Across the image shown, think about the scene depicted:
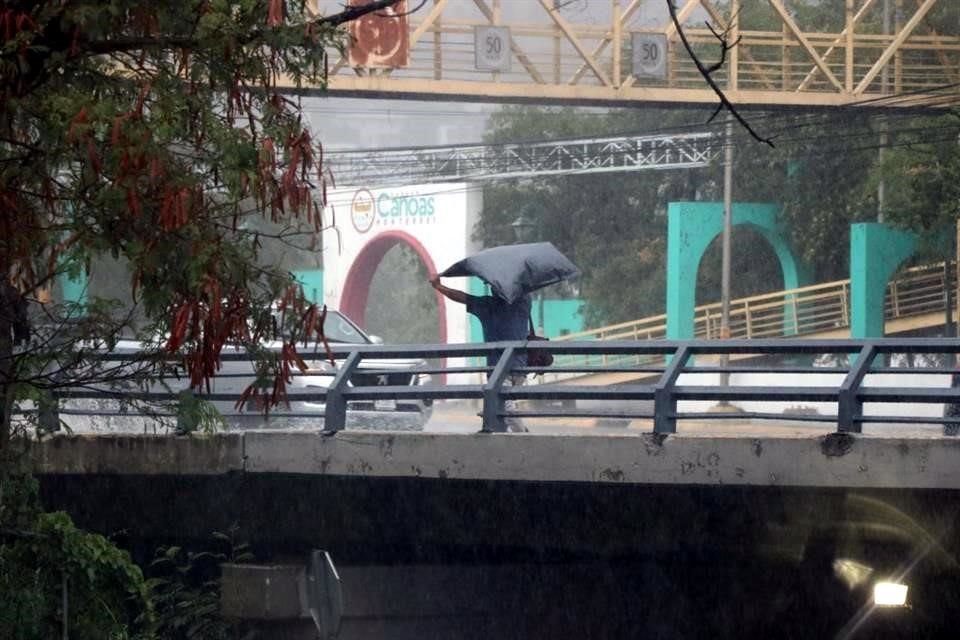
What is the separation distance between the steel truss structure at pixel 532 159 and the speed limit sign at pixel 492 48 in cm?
1275

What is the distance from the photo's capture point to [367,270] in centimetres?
4644

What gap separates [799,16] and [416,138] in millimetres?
152013

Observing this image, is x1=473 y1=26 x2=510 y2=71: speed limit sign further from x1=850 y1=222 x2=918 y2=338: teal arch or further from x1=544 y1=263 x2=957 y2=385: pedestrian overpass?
x1=850 y1=222 x2=918 y2=338: teal arch

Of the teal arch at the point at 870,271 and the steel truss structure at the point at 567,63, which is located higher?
the steel truss structure at the point at 567,63

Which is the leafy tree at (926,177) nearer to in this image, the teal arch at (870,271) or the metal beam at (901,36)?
the metal beam at (901,36)

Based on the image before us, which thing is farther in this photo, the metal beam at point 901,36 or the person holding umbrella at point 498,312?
the metal beam at point 901,36

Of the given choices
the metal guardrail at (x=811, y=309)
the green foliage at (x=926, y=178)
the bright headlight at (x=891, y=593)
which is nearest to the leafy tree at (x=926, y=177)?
the green foliage at (x=926, y=178)

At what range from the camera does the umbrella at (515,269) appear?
1298cm

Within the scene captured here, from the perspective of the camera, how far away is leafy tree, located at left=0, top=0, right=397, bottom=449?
6086 millimetres

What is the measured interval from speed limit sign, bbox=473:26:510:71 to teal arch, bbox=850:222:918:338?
11505mm

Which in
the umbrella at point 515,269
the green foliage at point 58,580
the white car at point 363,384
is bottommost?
the green foliage at point 58,580

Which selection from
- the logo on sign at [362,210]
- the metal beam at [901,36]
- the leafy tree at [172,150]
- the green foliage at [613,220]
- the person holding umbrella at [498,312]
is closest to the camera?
the leafy tree at [172,150]

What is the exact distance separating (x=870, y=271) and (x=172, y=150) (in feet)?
89.6

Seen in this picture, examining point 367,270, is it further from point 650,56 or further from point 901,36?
point 901,36
